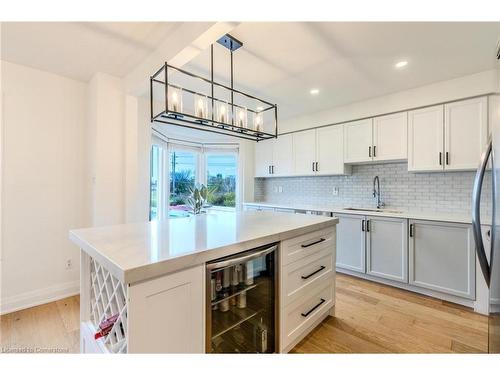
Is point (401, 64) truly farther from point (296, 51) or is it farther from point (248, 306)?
point (248, 306)

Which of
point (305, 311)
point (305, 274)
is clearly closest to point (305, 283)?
point (305, 274)

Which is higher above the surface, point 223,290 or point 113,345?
point 223,290

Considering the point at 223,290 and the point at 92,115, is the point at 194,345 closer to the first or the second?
the point at 223,290

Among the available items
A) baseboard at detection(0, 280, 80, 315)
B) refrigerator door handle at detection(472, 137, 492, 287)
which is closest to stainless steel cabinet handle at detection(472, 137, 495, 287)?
refrigerator door handle at detection(472, 137, 492, 287)

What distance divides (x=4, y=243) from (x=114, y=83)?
2.00 meters

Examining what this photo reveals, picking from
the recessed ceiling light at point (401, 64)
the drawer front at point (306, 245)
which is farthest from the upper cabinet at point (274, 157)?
the drawer front at point (306, 245)

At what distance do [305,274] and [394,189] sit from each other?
2387 mm

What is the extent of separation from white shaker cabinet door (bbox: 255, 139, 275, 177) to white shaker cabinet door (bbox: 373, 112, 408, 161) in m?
1.90

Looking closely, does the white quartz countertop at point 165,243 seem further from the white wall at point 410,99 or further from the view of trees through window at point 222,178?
the view of trees through window at point 222,178

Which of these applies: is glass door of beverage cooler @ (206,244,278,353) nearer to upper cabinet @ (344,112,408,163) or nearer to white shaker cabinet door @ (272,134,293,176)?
upper cabinet @ (344,112,408,163)

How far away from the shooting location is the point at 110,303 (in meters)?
1.18

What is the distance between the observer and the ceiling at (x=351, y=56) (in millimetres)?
1841

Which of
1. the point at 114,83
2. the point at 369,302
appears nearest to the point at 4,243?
the point at 114,83

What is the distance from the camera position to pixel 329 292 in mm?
2139
